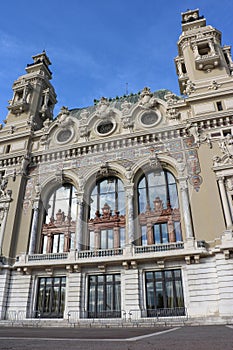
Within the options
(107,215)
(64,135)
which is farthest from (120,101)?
(107,215)

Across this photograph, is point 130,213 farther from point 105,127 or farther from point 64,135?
point 64,135

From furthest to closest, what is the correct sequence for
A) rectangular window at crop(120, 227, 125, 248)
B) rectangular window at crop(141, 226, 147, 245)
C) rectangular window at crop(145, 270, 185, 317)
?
rectangular window at crop(120, 227, 125, 248), rectangular window at crop(141, 226, 147, 245), rectangular window at crop(145, 270, 185, 317)

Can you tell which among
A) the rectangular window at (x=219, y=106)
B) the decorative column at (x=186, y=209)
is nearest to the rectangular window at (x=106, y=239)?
the decorative column at (x=186, y=209)

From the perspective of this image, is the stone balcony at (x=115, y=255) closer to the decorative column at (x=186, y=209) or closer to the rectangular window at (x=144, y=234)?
the decorative column at (x=186, y=209)

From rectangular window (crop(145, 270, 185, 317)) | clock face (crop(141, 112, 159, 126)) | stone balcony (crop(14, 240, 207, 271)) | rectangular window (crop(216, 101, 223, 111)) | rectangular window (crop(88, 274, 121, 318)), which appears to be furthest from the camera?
clock face (crop(141, 112, 159, 126))

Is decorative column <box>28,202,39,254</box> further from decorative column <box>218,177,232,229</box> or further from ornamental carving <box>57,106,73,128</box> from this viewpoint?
decorative column <box>218,177,232,229</box>

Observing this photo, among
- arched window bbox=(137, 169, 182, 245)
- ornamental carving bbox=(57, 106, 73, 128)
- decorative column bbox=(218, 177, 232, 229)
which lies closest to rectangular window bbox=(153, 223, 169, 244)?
arched window bbox=(137, 169, 182, 245)

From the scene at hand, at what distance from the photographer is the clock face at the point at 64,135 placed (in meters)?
28.2

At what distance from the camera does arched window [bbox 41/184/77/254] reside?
76.2 feet

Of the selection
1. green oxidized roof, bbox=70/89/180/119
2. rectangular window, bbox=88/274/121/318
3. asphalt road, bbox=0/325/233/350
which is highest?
green oxidized roof, bbox=70/89/180/119

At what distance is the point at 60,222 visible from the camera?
24094 mm

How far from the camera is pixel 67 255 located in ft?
69.4

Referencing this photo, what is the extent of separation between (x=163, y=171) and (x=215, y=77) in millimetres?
11249

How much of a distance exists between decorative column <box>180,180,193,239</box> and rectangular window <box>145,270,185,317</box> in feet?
9.46
